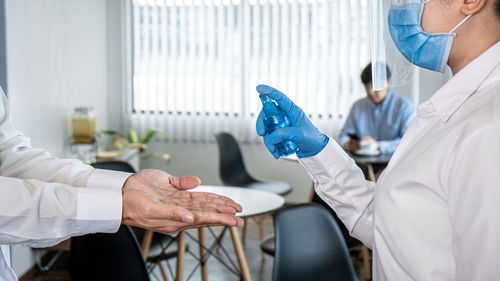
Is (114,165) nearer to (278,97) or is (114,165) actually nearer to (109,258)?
(109,258)

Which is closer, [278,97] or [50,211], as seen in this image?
[50,211]

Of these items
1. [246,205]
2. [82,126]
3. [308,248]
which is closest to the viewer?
[308,248]

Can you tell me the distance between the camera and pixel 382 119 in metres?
4.18

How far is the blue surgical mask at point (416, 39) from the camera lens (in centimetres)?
117

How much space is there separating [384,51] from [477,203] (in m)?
0.51

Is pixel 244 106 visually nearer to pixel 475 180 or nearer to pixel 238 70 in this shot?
pixel 238 70

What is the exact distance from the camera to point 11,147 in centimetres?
136

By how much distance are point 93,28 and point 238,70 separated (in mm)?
1463

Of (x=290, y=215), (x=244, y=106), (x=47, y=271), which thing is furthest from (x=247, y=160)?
(x=290, y=215)

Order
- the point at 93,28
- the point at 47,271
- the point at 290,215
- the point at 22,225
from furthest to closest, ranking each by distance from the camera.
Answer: the point at 93,28 < the point at 47,271 < the point at 290,215 < the point at 22,225

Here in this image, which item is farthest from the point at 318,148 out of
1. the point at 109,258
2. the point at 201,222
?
the point at 109,258

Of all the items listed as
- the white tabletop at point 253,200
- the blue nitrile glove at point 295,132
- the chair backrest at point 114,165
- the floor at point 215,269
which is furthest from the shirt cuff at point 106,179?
the floor at point 215,269

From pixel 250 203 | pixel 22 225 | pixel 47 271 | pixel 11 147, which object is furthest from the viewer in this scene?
pixel 47 271

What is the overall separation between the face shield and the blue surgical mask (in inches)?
1.0
